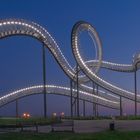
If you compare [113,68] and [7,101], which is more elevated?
[113,68]

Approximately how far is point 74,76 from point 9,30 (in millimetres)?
22657

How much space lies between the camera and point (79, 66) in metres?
81.4

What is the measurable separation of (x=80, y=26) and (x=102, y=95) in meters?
25.8

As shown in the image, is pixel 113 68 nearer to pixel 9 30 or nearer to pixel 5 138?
pixel 9 30

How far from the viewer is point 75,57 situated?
79938 millimetres

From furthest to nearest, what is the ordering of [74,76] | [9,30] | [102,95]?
[102,95] < [74,76] < [9,30]

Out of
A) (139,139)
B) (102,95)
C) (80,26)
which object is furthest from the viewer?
(102,95)

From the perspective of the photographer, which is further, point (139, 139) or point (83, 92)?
point (83, 92)

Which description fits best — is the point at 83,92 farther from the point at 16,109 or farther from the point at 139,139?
the point at 139,139

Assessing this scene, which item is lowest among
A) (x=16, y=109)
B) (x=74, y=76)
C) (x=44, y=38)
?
(x=16, y=109)

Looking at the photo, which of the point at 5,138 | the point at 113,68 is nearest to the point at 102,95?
the point at 113,68

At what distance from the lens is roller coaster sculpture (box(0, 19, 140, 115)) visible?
66.2 m

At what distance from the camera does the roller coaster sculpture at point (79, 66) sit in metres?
66.2

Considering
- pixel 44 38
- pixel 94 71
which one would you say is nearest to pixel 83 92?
pixel 94 71
